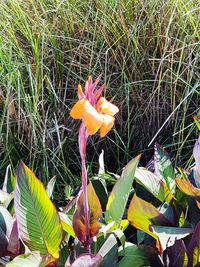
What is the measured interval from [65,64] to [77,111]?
48.4 inches

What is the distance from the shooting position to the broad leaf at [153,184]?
123 centimetres

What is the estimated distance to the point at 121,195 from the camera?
1106 mm

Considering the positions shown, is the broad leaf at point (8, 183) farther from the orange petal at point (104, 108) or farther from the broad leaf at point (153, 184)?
the orange petal at point (104, 108)

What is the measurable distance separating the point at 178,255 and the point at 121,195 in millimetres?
174

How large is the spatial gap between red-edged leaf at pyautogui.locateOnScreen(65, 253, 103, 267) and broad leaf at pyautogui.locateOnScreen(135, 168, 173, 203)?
34cm

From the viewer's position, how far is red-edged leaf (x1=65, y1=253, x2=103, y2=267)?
3.03 feet

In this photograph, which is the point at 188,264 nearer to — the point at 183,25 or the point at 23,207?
the point at 23,207

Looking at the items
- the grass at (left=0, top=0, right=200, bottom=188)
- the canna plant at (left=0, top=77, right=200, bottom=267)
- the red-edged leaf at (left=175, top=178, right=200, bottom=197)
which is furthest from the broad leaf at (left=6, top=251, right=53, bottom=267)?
the grass at (left=0, top=0, right=200, bottom=188)

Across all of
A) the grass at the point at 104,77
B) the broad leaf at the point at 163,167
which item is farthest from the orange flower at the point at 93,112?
the grass at the point at 104,77

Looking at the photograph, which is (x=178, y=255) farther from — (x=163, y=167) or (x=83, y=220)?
(x=163, y=167)

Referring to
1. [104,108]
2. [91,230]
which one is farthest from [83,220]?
[104,108]

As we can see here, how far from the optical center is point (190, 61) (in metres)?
1.91

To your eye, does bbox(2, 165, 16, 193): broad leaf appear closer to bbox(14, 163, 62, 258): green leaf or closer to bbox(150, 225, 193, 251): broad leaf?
bbox(14, 163, 62, 258): green leaf

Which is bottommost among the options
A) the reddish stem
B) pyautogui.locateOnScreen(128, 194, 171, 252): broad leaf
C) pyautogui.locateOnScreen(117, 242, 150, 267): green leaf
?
pyautogui.locateOnScreen(117, 242, 150, 267): green leaf
